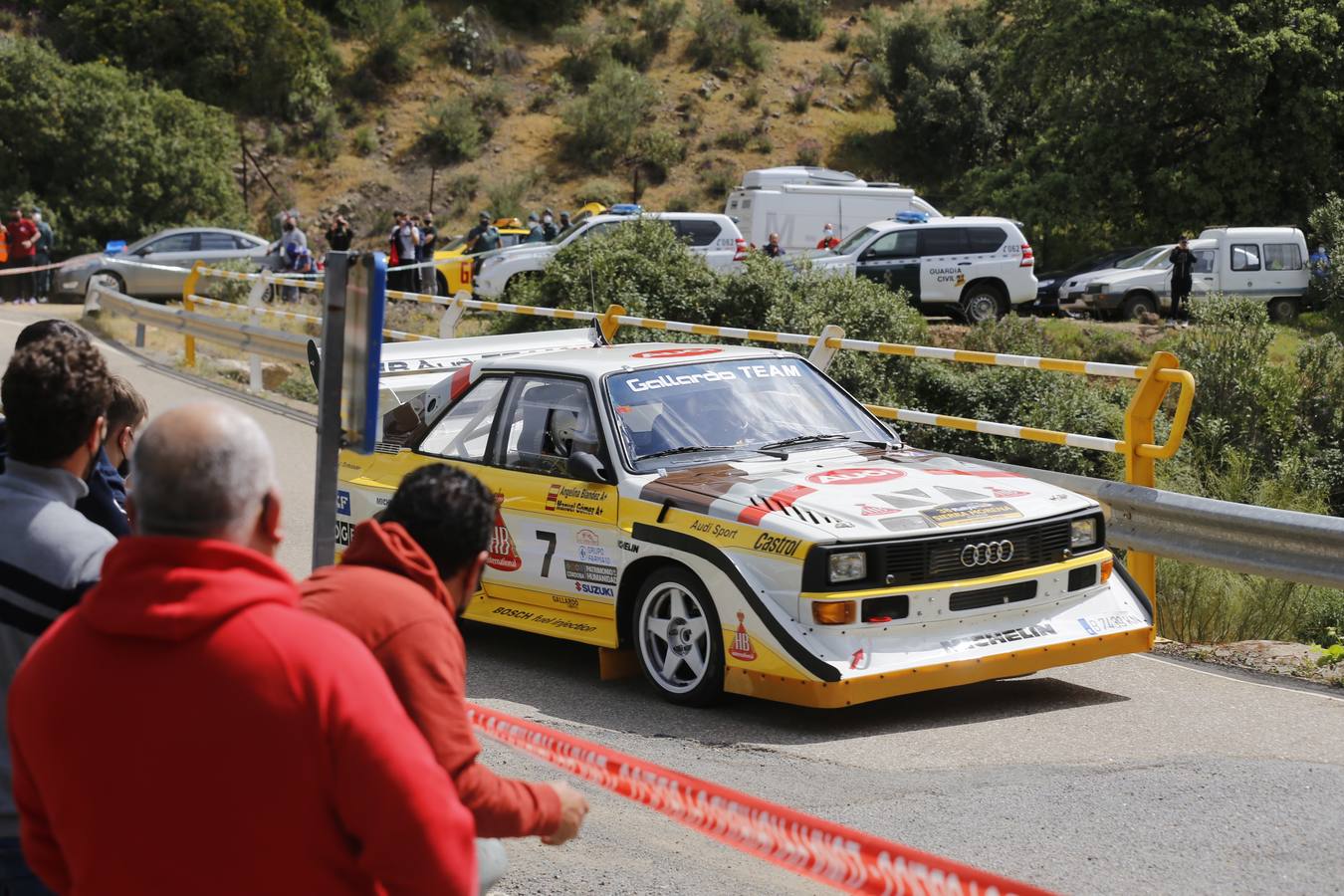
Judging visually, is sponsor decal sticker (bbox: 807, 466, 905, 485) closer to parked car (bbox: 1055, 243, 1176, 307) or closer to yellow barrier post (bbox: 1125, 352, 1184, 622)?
yellow barrier post (bbox: 1125, 352, 1184, 622)

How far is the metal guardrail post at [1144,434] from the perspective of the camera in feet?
27.0

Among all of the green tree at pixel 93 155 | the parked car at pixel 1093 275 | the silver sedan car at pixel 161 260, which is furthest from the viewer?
the green tree at pixel 93 155

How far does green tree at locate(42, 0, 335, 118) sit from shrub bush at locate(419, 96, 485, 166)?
185 inches

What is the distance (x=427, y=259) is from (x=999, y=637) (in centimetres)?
2413

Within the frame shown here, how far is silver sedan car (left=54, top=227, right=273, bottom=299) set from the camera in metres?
29.4

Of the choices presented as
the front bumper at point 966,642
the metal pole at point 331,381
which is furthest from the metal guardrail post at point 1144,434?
the metal pole at point 331,381

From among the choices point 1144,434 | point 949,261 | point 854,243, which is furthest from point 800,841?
point 854,243

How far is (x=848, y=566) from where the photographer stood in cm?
642

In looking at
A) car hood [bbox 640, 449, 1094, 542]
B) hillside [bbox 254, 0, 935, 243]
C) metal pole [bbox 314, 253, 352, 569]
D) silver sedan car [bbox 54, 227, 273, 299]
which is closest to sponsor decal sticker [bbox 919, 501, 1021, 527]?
car hood [bbox 640, 449, 1094, 542]

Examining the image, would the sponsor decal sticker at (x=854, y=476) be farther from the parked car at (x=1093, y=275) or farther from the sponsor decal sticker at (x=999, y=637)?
the parked car at (x=1093, y=275)

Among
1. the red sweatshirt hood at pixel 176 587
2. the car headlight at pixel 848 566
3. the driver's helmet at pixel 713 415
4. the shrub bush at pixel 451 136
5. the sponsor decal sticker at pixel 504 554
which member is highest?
the shrub bush at pixel 451 136

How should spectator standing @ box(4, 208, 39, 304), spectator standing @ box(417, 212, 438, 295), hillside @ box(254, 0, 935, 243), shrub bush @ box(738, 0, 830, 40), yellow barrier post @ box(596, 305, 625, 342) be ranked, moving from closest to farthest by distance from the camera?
1. yellow barrier post @ box(596, 305, 625, 342)
2. spectator standing @ box(417, 212, 438, 295)
3. spectator standing @ box(4, 208, 39, 304)
4. hillside @ box(254, 0, 935, 243)
5. shrub bush @ box(738, 0, 830, 40)

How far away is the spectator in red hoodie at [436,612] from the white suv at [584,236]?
20.6m

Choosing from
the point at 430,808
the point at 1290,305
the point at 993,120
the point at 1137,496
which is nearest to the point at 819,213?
the point at 1290,305
